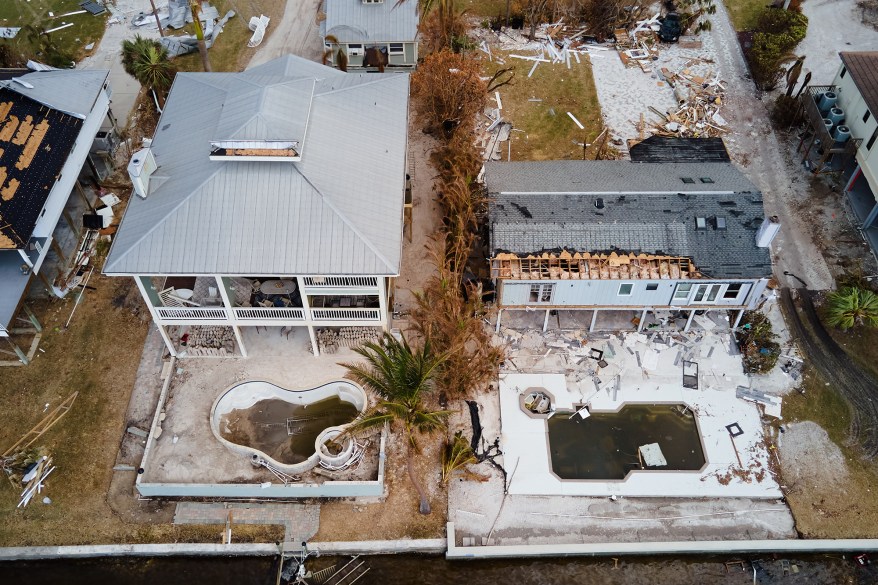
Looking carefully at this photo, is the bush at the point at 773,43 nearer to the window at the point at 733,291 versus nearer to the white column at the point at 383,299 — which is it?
the window at the point at 733,291

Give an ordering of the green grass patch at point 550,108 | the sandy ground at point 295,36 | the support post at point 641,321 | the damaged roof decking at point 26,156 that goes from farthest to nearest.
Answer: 1. the sandy ground at point 295,36
2. the green grass patch at point 550,108
3. the support post at point 641,321
4. the damaged roof decking at point 26,156

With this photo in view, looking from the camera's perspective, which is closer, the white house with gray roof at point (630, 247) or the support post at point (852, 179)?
the white house with gray roof at point (630, 247)

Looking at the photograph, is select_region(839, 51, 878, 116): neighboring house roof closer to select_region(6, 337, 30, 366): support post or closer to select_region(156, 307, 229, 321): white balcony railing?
select_region(156, 307, 229, 321): white balcony railing

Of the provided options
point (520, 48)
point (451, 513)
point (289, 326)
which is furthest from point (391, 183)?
point (520, 48)

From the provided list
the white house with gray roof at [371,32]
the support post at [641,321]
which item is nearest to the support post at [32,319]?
the white house with gray roof at [371,32]

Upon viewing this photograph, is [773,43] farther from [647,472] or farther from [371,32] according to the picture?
[647,472]
